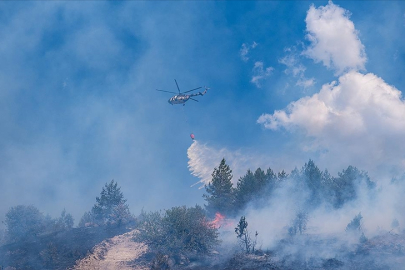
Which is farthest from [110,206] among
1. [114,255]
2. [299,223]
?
[299,223]

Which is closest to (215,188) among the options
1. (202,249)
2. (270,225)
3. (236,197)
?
(236,197)

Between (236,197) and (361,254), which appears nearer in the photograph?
(361,254)

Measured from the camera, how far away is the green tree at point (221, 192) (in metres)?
63.4

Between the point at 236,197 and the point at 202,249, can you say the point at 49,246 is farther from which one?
the point at 236,197

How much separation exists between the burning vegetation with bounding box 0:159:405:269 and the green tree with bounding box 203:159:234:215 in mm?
211

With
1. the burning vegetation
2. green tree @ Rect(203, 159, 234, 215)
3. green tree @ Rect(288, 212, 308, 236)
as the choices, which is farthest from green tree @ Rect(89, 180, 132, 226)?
green tree @ Rect(288, 212, 308, 236)

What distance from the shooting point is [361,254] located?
37.8 metres

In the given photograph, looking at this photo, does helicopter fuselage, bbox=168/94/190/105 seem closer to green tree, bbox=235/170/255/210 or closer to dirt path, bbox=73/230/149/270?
green tree, bbox=235/170/255/210

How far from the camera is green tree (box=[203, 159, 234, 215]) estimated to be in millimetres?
63384

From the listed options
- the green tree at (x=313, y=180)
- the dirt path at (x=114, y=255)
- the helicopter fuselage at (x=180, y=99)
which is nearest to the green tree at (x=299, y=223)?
the green tree at (x=313, y=180)

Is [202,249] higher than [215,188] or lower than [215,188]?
lower

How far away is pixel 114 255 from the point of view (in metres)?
49.1

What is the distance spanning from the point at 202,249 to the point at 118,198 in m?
32.1

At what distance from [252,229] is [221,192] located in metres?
11.6
